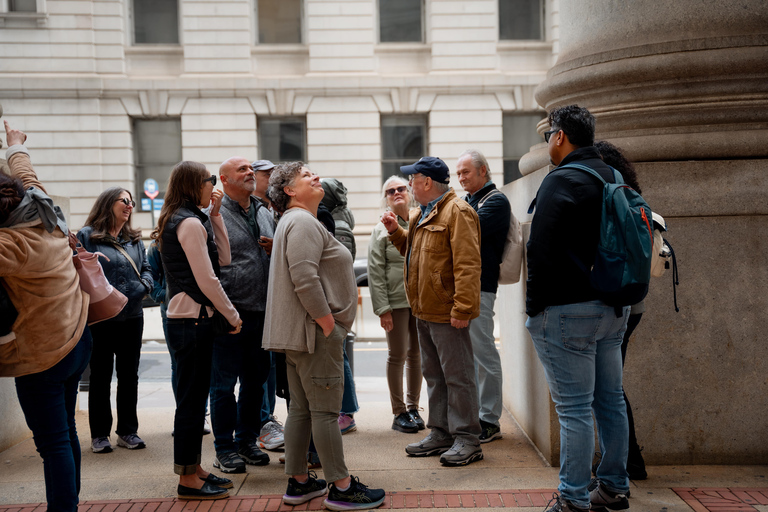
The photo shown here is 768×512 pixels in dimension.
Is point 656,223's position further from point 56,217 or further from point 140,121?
point 140,121

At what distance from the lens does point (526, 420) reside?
5527mm

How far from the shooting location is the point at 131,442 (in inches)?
221

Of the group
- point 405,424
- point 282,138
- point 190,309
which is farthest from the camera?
point 282,138

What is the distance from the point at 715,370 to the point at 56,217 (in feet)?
13.7

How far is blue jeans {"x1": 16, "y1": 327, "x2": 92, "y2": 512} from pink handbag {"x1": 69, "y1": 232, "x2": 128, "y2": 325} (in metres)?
0.36

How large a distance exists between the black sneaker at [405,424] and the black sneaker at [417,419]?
0.03 metres

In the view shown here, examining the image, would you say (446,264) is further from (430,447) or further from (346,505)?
(346,505)

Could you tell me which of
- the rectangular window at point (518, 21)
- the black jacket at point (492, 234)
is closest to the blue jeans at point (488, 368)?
the black jacket at point (492, 234)

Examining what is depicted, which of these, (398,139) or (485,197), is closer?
(485,197)

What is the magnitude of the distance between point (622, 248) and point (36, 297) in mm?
2972

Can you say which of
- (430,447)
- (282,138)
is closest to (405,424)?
(430,447)

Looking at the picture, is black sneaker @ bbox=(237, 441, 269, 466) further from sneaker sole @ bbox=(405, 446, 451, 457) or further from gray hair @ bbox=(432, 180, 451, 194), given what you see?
gray hair @ bbox=(432, 180, 451, 194)

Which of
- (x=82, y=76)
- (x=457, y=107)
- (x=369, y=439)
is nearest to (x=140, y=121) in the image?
(x=82, y=76)

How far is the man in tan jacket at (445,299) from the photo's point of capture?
4766 millimetres
